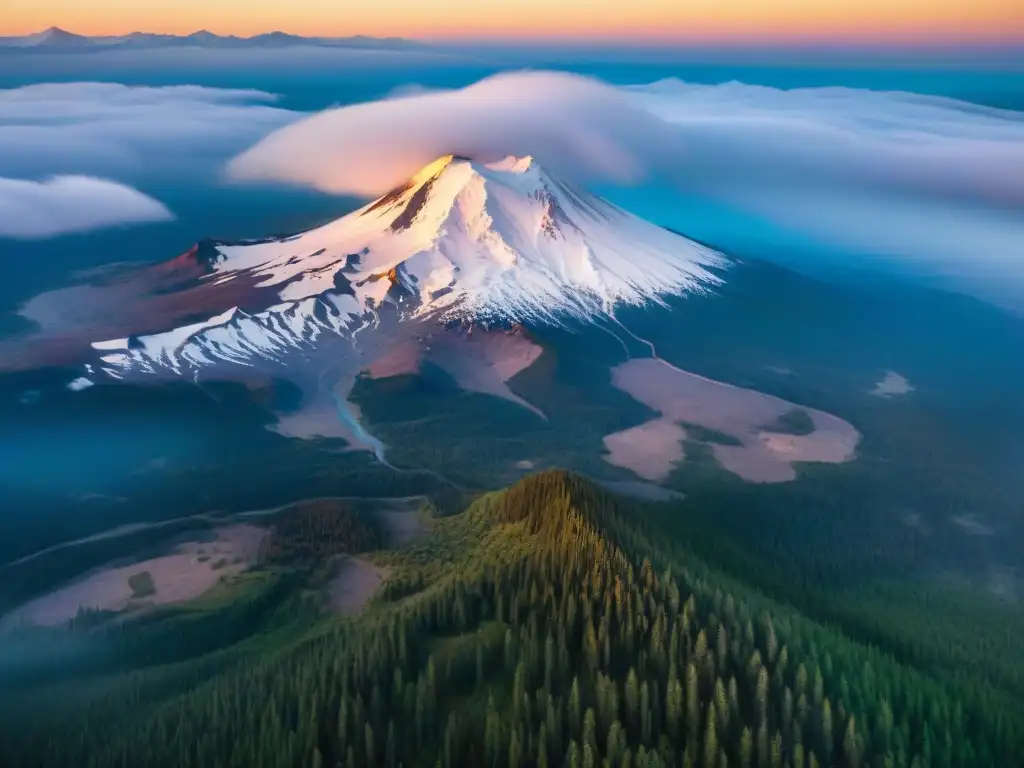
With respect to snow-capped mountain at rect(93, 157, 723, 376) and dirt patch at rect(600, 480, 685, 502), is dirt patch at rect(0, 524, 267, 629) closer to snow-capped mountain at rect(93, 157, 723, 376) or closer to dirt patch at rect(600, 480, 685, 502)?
dirt patch at rect(600, 480, 685, 502)

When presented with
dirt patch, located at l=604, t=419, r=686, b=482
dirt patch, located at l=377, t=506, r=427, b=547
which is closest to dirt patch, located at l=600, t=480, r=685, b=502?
dirt patch, located at l=604, t=419, r=686, b=482

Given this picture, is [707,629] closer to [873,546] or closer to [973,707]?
[973,707]

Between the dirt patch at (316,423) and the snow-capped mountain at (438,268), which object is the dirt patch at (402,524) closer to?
the dirt patch at (316,423)

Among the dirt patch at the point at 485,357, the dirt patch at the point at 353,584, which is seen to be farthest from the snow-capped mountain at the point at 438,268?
the dirt patch at the point at 353,584

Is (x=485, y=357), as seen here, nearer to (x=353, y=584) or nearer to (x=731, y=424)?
(x=731, y=424)

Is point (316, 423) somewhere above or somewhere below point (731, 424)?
below


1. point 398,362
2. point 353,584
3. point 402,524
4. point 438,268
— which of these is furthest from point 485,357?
point 353,584
